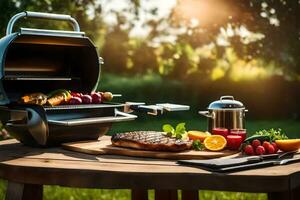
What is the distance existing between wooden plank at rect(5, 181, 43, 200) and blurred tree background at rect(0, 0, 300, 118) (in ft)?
11.0

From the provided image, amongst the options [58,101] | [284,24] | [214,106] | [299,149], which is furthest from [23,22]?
[284,24]

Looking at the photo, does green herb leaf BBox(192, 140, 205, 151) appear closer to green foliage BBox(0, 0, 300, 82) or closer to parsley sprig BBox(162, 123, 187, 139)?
parsley sprig BBox(162, 123, 187, 139)

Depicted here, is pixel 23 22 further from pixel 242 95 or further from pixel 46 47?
pixel 242 95

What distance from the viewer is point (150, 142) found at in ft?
10.1

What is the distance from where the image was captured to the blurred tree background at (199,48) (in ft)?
28.6

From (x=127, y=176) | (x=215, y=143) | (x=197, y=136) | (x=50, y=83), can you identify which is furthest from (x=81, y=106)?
(x=127, y=176)

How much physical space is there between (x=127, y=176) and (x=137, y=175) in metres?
0.05

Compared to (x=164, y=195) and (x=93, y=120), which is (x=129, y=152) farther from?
(x=164, y=195)

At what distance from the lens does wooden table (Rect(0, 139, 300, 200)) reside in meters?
2.53

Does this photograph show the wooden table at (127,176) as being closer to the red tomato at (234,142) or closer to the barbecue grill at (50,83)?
the barbecue grill at (50,83)

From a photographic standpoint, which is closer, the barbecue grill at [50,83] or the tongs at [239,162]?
the tongs at [239,162]

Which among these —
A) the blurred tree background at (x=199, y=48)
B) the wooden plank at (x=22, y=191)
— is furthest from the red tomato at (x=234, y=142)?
the blurred tree background at (x=199, y=48)

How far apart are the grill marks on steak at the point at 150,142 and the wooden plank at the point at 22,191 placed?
1.78 feet

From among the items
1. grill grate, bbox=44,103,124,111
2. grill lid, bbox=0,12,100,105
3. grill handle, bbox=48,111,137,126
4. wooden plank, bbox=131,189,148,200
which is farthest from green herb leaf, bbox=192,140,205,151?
grill lid, bbox=0,12,100,105
